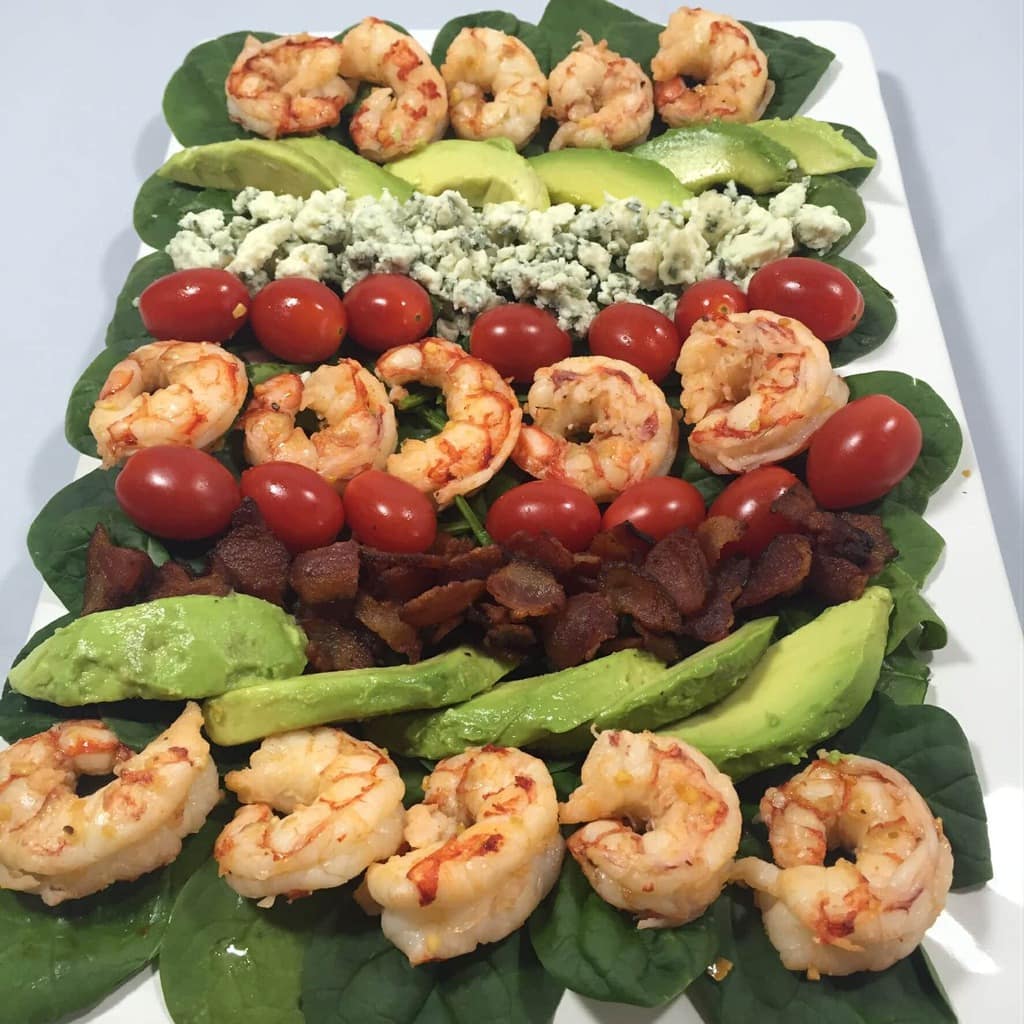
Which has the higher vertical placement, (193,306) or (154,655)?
(193,306)

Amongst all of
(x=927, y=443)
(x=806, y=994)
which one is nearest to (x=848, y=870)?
(x=806, y=994)

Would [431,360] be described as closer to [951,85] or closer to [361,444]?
[361,444]

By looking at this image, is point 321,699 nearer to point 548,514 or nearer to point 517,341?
point 548,514

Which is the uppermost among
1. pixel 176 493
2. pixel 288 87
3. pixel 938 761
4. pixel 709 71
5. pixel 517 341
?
pixel 709 71

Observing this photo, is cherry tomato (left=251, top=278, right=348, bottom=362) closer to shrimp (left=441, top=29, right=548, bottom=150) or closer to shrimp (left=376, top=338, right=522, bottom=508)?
shrimp (left=376, top=338, right=522, bottom=508)

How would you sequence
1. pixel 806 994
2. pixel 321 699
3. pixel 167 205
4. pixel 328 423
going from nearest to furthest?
pixel 806 994
pixel 321 699
pixel 328 423
pixel 167 205

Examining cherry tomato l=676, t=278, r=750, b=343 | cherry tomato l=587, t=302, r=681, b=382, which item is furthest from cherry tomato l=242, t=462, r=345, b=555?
cherry tomato l=676, t=278, r=750, b=343
